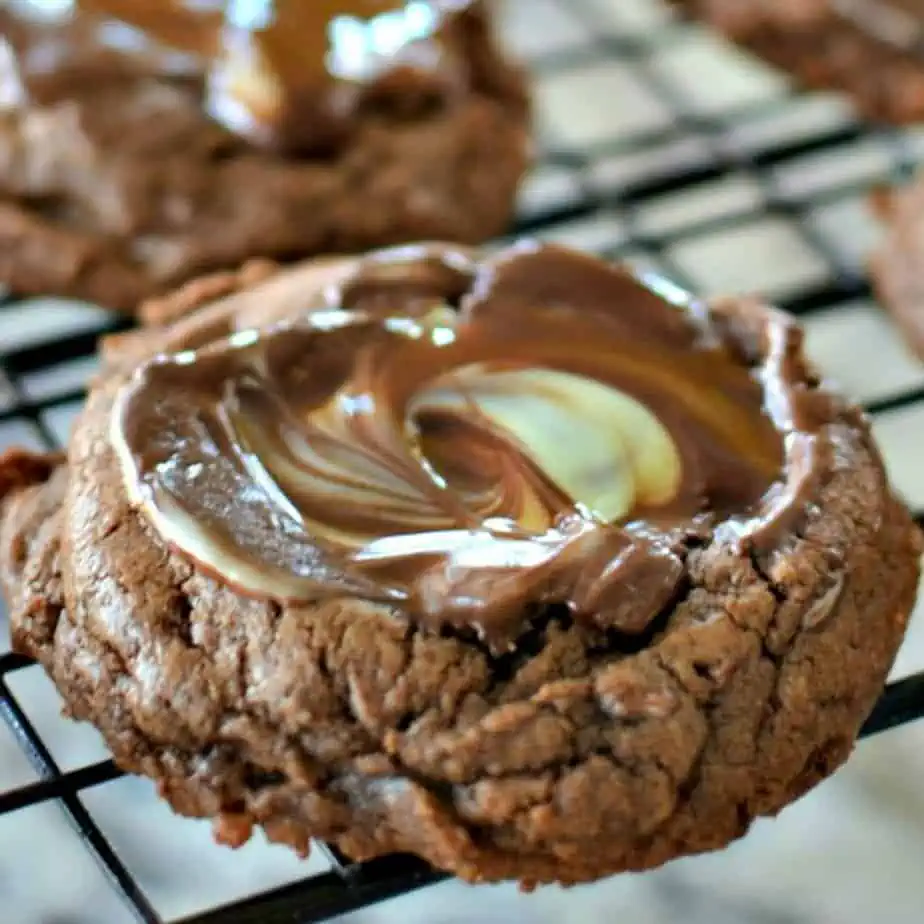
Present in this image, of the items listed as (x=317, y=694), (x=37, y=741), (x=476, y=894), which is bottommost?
(x=476, y=894)

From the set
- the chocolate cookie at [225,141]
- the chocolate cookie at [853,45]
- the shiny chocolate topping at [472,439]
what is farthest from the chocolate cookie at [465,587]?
the chocolate cookie at [853,45]

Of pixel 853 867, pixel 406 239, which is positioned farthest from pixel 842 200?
pixel 853 867

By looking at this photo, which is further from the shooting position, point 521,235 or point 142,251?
point 521,235

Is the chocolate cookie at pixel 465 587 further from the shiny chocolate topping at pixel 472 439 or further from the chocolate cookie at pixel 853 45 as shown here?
the chocolate cookie at pixel 853 45

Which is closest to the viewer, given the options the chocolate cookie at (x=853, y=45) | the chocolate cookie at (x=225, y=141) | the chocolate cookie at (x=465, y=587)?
the chocolate cookie at (x=465, y=587)

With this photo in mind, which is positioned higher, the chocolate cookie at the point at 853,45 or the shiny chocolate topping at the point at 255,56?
the shiny chocolate topping at the point at 255,56

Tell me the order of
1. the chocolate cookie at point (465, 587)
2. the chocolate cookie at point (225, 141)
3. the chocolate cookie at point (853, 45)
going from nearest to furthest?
the chocolate cookie at point (465, 587), the chocolate cookie at point (225, 141), the chocolate cookie at point (853, 45)

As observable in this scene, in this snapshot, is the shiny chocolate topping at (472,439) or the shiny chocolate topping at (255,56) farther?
the shiny chocolate topping at (255,56)

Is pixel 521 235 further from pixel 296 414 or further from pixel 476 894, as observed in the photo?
pixel 476 894
